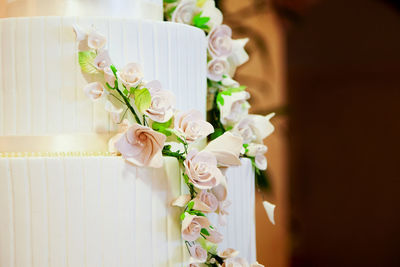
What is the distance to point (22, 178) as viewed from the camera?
1492mm

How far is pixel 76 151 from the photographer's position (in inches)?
60.7

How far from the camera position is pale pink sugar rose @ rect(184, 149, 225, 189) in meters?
1.52

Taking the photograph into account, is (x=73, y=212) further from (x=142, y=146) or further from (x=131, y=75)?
(x=131, y=75)

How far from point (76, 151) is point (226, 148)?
35 cm

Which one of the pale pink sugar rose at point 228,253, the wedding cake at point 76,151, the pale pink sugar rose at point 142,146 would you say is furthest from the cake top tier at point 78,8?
the pale pink sugar rose at point 228,253

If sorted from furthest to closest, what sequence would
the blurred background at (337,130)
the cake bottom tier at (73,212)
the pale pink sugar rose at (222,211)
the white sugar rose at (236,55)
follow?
the blurred background at (337,130), the white sugar rose at (236,55), the pale pink sugar rose at (222,211), the cake bottom tier at (73,212)

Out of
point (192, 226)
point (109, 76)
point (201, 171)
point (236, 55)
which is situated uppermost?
point (236, 55)

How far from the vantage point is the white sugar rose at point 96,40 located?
4.97 feet

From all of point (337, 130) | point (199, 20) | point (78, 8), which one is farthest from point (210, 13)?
point (337, 130)

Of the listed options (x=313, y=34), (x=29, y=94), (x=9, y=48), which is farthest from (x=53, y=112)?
(x=313, y=34)

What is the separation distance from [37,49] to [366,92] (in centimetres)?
336

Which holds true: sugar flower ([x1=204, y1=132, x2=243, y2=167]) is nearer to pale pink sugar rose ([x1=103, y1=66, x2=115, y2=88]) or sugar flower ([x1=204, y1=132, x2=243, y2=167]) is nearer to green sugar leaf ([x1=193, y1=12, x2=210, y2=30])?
pale pink sugar rose ([x1=103, y1=66, x2=115, y2=88])

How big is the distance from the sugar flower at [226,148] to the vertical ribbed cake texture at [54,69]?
220 millimetres

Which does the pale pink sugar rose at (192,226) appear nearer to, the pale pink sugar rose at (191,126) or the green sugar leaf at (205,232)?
the green sugar leaf at (205,232)
